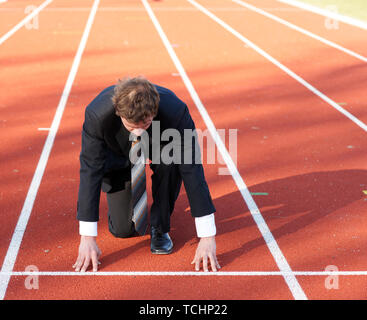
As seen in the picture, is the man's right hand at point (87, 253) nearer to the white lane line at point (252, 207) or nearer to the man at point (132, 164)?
the man at point (132, 164)

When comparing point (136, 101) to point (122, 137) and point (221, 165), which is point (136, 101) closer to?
point (122, 137)

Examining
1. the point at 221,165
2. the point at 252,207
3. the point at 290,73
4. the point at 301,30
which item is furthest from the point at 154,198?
the point at 301,30

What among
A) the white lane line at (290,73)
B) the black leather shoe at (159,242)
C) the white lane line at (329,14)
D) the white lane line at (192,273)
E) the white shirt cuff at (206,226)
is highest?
the white shirt cuff at (206,226)

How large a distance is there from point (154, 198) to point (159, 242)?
0.32m

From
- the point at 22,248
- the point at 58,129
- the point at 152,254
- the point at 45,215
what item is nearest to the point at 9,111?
the point at 58,129

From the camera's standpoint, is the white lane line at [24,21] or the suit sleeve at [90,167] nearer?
the suit sleeve at [90,167]

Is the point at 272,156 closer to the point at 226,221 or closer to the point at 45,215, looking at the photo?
the point at 226,221

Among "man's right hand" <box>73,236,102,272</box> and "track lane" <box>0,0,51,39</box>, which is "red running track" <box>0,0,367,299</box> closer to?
"man's right hand" <box>73,236,102,272</box>

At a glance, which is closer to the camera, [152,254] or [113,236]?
[152,254]

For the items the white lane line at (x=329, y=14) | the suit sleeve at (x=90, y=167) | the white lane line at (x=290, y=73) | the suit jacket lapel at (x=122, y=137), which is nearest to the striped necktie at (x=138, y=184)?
the suit jacket lapel at (x=122, y=137)

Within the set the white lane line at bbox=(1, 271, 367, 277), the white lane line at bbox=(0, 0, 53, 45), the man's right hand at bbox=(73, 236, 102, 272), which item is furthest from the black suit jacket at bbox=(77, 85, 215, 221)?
the white lane line at bbox=(0, 0, 53, 45)

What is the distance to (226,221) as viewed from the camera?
4.54 m

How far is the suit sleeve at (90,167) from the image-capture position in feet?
11.4

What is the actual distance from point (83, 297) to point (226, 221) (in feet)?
4.82
